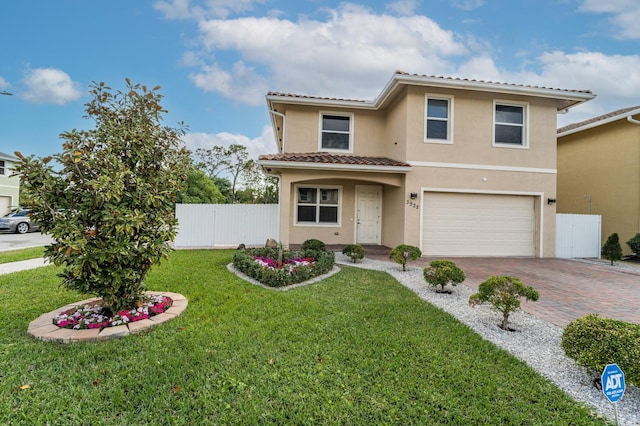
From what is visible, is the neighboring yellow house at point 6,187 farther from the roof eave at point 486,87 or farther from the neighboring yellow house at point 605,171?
the neighboring yellow house at point 605,171

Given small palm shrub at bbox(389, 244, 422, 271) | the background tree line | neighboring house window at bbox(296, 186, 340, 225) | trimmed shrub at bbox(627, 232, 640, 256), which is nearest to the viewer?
small palm shrub at bbox(389, 244, 422, 271)

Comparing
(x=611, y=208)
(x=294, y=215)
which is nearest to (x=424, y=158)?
(x=294, y=215)

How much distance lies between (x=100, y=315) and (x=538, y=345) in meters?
6.38

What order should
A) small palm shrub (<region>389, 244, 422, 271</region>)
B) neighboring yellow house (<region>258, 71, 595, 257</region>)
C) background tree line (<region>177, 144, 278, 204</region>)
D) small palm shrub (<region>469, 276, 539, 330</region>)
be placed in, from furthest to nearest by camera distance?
background tree line (<region>177, 144, 278, 204</region>) < neighboring yellow house (<region>258, 71, 595, 257</region>) < small palm shrub (<region>389, 244, 422, 271</region>) < small palm shrub (<region>469, 276, 539, 330</region>)

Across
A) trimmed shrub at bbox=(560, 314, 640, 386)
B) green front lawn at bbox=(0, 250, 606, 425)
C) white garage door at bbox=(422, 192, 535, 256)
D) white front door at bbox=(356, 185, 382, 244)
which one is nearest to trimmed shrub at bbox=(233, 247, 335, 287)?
green front lawn at bbox=(0, 250, 606, 425)

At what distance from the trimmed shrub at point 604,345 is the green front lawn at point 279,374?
508 mm

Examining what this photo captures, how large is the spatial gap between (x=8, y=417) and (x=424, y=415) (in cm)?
365

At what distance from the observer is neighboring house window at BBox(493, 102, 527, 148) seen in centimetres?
1151

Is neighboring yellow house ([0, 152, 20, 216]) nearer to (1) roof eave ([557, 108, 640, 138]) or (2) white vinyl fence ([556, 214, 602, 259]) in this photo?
(2) white vinyl fence ([556, 214, 602, 259])

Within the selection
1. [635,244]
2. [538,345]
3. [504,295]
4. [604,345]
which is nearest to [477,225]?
[635,244]

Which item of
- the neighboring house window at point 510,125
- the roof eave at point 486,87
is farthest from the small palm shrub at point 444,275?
the neighboring house window at point 510,125

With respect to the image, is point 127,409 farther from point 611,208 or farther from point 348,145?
point 611,208

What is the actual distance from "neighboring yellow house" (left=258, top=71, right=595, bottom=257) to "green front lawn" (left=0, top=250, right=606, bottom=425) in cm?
646

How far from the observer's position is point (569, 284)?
24.6ft
